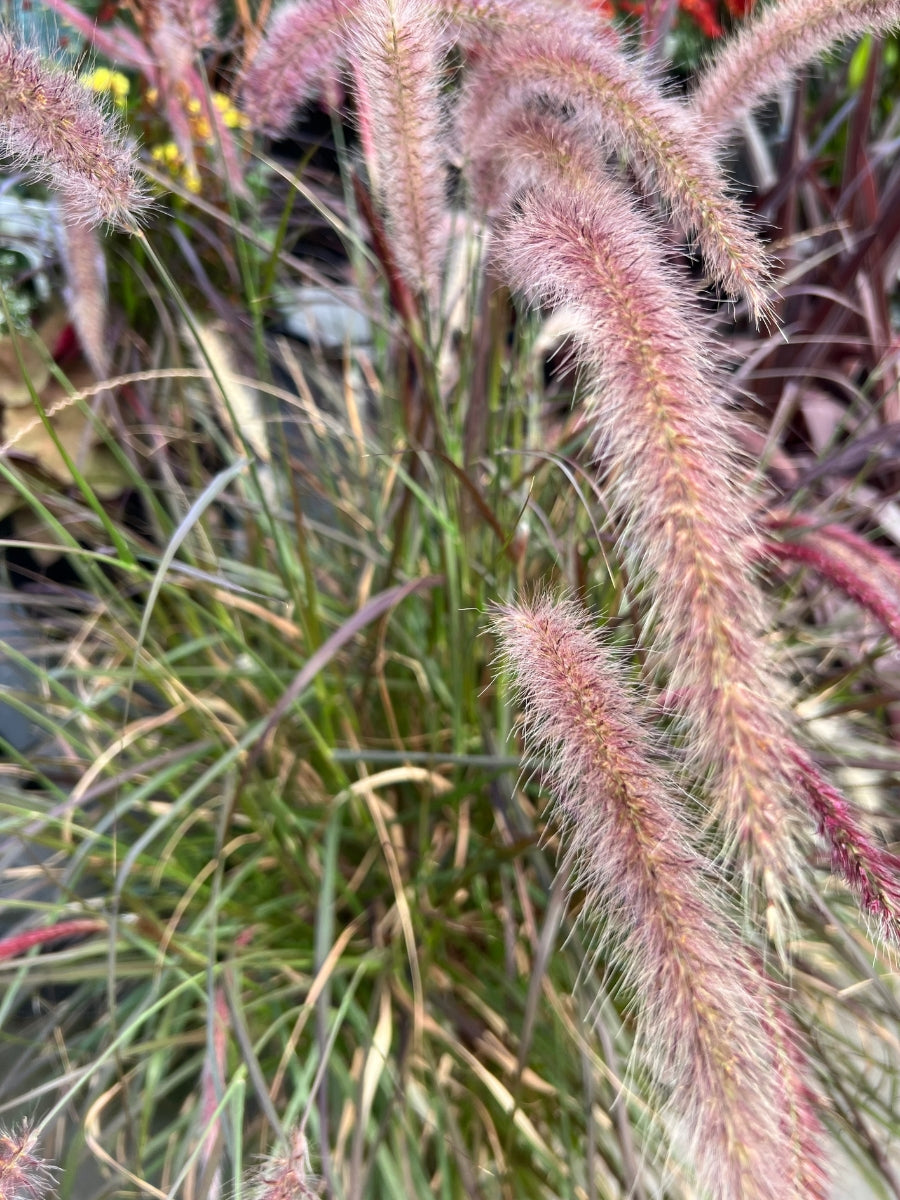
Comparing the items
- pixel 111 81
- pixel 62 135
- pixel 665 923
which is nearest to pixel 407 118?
pixel 62 135

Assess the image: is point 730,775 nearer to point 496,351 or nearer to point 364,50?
point 364,50

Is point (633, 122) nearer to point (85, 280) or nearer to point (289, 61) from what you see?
point (289, 61)

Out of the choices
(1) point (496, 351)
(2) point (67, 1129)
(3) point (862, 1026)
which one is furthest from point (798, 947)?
(2) point (67, 1129)

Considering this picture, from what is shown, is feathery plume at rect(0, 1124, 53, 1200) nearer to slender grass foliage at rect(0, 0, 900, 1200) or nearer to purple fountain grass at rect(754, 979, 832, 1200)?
slender grass foliage at rect(0, 0, 900, 1200)

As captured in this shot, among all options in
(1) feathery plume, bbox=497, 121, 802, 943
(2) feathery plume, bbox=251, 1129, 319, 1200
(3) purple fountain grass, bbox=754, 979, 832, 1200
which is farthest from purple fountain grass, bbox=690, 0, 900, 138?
(2) feathery plume, bbox=251, 1129, 319, 1200

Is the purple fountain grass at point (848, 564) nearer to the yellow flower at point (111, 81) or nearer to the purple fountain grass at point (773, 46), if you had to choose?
the purple fountain grass at point (773, 46)

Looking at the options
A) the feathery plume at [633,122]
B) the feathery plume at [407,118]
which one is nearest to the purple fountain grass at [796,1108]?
the feathery plume at [633,122]
